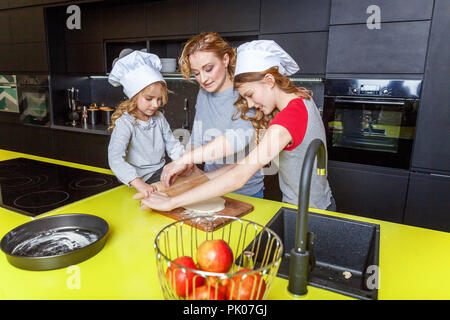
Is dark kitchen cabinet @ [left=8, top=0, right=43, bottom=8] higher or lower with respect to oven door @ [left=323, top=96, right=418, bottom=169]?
higher

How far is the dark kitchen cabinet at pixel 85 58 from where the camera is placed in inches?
125

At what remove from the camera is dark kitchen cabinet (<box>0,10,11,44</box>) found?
11.6 feet

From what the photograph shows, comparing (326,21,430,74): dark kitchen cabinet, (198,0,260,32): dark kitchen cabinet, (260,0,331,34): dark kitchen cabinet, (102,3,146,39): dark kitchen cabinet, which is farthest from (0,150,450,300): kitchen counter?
(102,3,146,39): dark kitchen cabinet

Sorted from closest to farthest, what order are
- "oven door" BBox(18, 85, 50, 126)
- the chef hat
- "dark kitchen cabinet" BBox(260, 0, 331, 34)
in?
the chef hat < "dark kitchen cabinet" BBox(260, 0, 331, 34) < "oven door" BBox(18, 85, 50, 126)

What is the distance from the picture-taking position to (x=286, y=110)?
1079 mm

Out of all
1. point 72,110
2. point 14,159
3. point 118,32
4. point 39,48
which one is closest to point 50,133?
point 72,110

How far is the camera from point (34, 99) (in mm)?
3482

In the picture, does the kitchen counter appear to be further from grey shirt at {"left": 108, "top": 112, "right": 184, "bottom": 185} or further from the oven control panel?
the oven control panel

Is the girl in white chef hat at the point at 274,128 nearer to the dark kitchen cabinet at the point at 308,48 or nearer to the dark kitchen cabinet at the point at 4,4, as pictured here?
the dark kitchen cabinet at the point at 308,48

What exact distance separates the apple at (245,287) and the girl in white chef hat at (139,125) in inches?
27.1

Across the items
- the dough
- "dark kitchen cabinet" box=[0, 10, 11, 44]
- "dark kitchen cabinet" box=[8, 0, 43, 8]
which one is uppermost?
"dark kitchen cabinet" box=[8, 0, 43, 8]

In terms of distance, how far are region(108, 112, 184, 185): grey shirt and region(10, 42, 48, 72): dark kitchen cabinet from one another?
7.94ft

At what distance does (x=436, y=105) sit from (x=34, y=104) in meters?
3.63

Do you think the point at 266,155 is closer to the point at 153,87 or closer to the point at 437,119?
the point at 153,87
